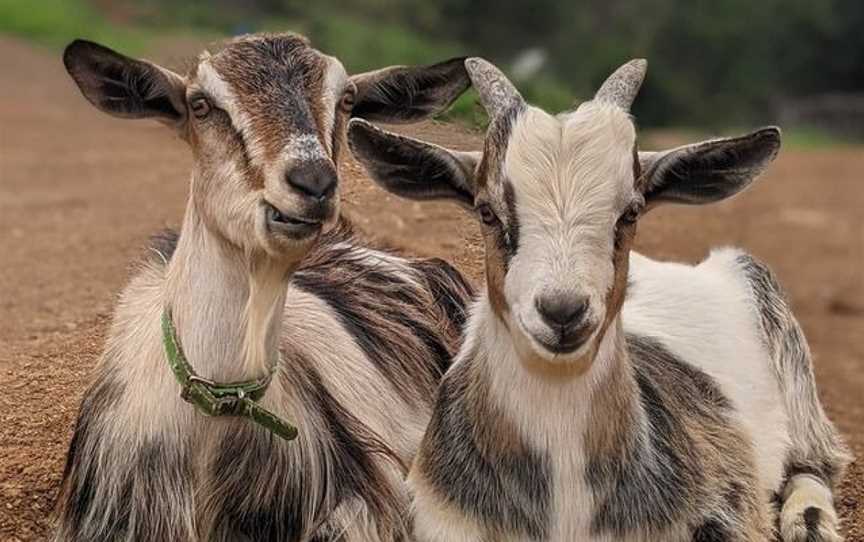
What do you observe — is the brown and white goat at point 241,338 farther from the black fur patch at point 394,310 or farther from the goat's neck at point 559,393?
the goat's neck at point 559,393

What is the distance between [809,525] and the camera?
635 cm

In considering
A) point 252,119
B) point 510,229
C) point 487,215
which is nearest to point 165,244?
point 252,119

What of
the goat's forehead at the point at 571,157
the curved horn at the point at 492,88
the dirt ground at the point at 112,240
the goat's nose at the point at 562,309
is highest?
the curved horn at the point at 492,88

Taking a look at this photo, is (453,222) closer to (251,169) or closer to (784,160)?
(251,169)

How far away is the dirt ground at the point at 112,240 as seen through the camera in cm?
703

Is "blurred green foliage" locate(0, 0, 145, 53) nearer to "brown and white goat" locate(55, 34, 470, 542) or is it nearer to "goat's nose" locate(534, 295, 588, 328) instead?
"brown and white goat" locate(55, 34, 470, 542)

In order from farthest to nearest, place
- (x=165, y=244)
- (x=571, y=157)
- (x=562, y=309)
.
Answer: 1. (x=165, y=244)
2. (x=571, y=157)
3. (x=562, y=309)

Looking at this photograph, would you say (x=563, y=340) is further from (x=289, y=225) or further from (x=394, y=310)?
(x=394, y=310)

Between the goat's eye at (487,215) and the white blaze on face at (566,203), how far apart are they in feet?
0.46

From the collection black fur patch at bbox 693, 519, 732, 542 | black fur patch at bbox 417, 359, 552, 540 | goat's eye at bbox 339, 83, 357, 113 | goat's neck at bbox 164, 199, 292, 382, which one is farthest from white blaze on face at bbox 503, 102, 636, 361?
black fur patch at bbox 693, 519, 732, 542

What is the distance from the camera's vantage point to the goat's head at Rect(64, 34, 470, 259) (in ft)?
17.1

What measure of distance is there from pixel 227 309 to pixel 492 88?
3.92 feet

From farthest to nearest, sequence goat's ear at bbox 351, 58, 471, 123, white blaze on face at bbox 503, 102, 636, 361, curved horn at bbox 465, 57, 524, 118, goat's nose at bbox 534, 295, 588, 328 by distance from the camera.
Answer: goat's ear at bbox 351, 58, 471, 123, curved horn at bbox 465, 57, 524, 118, white blaze on face at bbox 503, 102, 636, 361, goat's nose at bbox 534, 295, 588, 328

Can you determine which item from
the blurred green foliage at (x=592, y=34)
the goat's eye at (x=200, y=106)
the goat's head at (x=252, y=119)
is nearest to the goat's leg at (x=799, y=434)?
the goat's head at (x=252, y=119)
